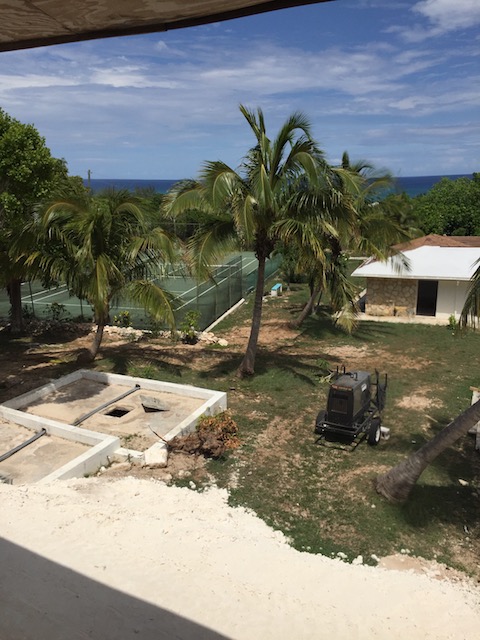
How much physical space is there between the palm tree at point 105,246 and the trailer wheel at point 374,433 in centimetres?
575

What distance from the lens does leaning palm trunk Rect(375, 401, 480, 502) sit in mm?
8102

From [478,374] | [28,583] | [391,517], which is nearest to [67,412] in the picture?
[28,583]

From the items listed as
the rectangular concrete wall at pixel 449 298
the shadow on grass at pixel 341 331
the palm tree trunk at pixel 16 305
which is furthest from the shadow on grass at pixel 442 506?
the palm tree trunk at pixel 16 305

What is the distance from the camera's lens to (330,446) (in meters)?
11.1

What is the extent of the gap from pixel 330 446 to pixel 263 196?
597 cm

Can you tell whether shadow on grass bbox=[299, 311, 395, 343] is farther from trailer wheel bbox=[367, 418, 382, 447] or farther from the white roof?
trailer wheel bbox=[367, 418, 382, 447]

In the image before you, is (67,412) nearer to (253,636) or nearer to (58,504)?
(58,504)

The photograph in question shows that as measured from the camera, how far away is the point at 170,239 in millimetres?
14273

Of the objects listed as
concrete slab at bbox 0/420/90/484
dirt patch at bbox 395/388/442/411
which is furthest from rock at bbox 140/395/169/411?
dirt patch at bbox 395/388/442/411

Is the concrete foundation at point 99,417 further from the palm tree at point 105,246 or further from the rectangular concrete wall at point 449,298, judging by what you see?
the rectangular concrete wall at point 449,298

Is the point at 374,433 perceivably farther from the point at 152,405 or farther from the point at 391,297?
the point at 391,297

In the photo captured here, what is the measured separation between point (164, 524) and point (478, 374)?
38.9 ft

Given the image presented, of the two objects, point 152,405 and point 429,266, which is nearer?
point 152,405

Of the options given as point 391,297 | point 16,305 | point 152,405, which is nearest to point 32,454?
point 152,405
